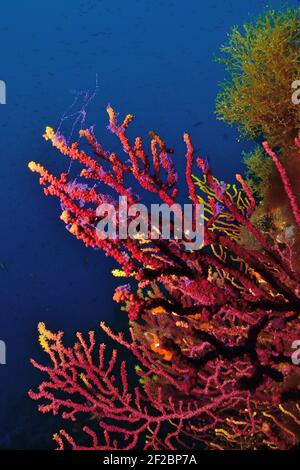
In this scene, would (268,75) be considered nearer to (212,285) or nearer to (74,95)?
(212,285)

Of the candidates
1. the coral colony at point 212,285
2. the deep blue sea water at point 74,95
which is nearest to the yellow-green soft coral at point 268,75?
the coral colony at point 212,285

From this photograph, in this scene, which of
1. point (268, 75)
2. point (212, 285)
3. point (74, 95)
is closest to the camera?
point (212, 285)

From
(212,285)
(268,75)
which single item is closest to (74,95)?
(268,75)

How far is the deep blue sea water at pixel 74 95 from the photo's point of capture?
6831cm

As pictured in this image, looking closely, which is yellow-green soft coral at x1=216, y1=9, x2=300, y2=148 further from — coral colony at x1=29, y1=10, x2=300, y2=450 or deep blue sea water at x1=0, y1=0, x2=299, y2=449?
deep blue sea water at x1=0, y1=0, x2=299, y2=449

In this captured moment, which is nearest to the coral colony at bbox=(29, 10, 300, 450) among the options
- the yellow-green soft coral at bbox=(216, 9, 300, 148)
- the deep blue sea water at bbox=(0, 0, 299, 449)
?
the yellow-green soft coral at bbox=(216, 9, 300, 148)

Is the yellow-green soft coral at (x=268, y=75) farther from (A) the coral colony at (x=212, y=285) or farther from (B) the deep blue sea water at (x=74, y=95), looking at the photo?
(B) the deep blue sea water at (x=74, y=95)

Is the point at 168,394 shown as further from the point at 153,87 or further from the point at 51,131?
the point at 153,87

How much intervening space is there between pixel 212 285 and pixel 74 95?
91762 millimetres

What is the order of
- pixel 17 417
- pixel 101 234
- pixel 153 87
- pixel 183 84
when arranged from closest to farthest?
pixel 101 234 < pixel 17 417 < pixel 153 87 < pixel 183 84

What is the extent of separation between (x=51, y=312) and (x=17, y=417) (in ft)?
108

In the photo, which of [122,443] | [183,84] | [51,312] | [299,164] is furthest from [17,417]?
[183,84]

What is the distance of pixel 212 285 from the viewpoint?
2068mm

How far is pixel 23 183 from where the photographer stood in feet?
Result: 274
